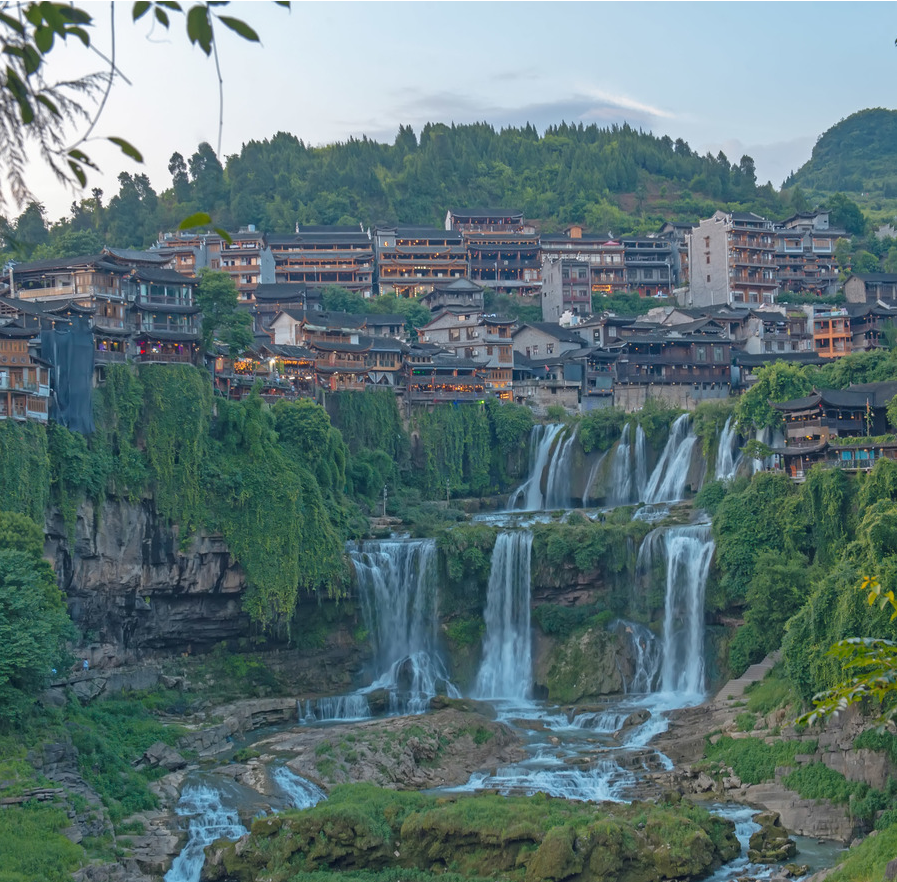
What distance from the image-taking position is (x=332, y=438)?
61.7 m

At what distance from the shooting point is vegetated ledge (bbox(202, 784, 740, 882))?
3388 cm

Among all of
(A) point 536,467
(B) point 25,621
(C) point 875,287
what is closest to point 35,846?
(B) point 25,621

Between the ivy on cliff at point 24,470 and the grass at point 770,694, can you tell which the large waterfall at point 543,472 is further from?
the ivy on cliff at point 24,470

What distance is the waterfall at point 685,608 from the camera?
53.3 m

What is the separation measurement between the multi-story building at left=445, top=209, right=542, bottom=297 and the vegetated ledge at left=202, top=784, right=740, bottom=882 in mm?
70806

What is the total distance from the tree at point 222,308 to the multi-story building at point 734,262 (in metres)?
45.5

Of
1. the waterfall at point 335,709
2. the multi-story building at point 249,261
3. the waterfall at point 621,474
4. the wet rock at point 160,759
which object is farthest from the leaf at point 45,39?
the multi-story building at point 249,261

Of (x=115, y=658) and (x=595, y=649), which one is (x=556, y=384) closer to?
(x=595, y=649)

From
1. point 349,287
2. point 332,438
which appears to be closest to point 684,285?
point 349,287

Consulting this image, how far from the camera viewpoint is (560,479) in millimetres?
70562

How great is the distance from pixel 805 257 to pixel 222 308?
58.1 metres

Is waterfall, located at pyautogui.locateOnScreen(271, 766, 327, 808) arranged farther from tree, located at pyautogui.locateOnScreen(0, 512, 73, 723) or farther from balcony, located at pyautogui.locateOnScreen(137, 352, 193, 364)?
balcony, located at pyautogui.locateOnScreen(137, 352, 193, 364)

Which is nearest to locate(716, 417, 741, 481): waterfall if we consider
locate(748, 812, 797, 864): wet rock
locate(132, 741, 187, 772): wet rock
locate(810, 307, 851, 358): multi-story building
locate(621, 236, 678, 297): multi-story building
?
locate(810, 307, 851, 358): multi-story building

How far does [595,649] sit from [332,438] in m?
16.2
